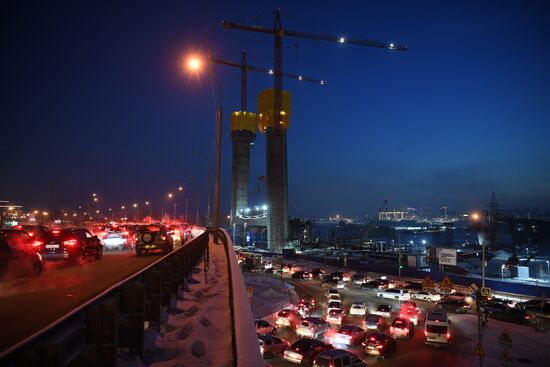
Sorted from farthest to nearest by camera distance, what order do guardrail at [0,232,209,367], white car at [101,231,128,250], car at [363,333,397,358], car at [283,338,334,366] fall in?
white car at [101,231,128,250] < car at [363,333,397,358] < car at [283,338,334,366] < guardrail at [0,232,209,367]

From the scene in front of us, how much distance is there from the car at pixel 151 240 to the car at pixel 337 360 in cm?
1106

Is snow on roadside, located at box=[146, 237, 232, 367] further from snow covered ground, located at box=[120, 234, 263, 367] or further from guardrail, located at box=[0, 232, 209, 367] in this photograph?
guardrail, located at box=[0, 232, 209, 367]

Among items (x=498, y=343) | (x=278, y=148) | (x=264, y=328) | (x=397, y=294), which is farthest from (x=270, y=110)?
(x=498, y=343)

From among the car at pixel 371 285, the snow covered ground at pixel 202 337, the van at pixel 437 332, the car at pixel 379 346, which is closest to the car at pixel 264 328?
the car at pixel 379 346

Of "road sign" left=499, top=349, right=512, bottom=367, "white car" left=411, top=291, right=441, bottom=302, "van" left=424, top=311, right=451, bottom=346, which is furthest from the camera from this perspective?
"white car" left=411, top=291, right=441, bottom=302

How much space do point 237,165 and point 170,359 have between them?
6701 inches

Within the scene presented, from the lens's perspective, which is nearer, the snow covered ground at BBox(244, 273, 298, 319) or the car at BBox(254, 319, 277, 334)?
the car at BBox(254, 319, 277, 334)

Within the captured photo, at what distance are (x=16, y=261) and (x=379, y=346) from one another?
20498 mm

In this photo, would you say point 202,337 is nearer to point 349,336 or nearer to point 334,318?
point 349,336

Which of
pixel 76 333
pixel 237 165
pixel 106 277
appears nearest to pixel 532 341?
pixel 106 277

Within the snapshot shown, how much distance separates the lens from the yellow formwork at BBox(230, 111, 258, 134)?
180 meters

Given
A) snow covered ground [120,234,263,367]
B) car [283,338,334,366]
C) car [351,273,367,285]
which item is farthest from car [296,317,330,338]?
car [351,273,367,285]

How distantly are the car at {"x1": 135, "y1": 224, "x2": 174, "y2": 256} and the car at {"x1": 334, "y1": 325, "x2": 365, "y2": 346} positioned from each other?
1357 centimetres

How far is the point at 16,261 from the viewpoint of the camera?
1348cm
